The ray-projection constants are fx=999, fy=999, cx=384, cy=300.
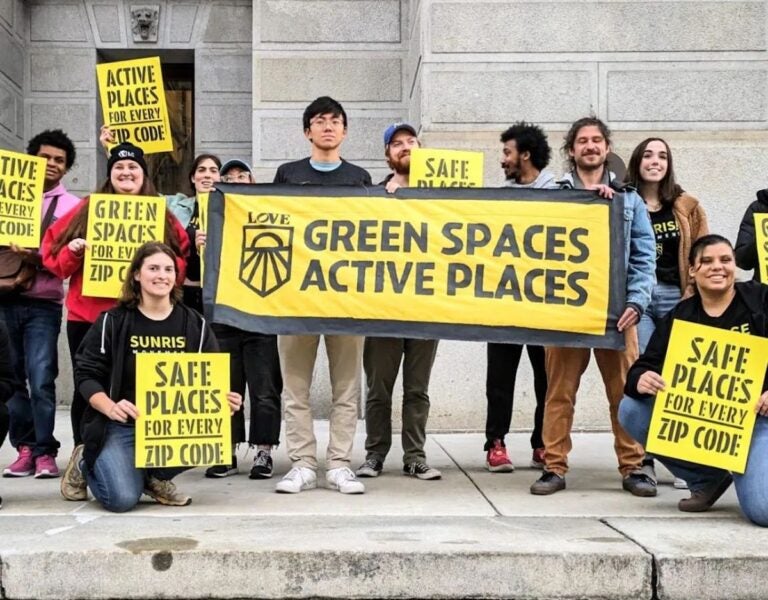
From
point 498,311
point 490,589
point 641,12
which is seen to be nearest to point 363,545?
point 490,589

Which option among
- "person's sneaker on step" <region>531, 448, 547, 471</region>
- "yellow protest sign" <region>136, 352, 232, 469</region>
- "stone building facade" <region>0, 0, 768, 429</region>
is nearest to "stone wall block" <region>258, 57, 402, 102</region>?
"stone building facade" <region>0, 0, 768, 429</region>

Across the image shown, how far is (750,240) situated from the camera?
586cm

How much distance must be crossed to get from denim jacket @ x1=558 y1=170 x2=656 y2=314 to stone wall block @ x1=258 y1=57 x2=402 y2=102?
461 cm

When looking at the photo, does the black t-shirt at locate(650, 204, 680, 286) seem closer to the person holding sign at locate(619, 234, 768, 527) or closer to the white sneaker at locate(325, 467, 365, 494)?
the person holding sign at locate(619, 234, 768, 527)

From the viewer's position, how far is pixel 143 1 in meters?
10.3

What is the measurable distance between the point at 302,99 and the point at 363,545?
6.27 metres

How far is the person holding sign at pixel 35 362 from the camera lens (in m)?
6.11

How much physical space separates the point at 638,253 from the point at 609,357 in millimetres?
613

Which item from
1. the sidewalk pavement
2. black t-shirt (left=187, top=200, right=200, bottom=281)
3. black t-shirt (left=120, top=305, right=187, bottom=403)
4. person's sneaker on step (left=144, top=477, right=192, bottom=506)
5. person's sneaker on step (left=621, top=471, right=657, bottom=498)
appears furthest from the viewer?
black t-shirt (left=187, top=200, right=200, bottom=281)

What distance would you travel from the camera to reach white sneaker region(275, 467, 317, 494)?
5520 mm

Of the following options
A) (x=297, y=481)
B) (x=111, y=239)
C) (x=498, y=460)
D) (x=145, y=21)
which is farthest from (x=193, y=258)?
(x=145, y=21)

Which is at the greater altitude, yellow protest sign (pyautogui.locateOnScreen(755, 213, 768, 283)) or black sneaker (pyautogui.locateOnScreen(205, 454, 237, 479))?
yellow protest sign (pyautogui.locateOnScreen(755, 213, 768, 283))

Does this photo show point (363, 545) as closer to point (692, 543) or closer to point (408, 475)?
point (692, 543)

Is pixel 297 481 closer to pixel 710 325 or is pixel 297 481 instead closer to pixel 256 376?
pixel 256 376
